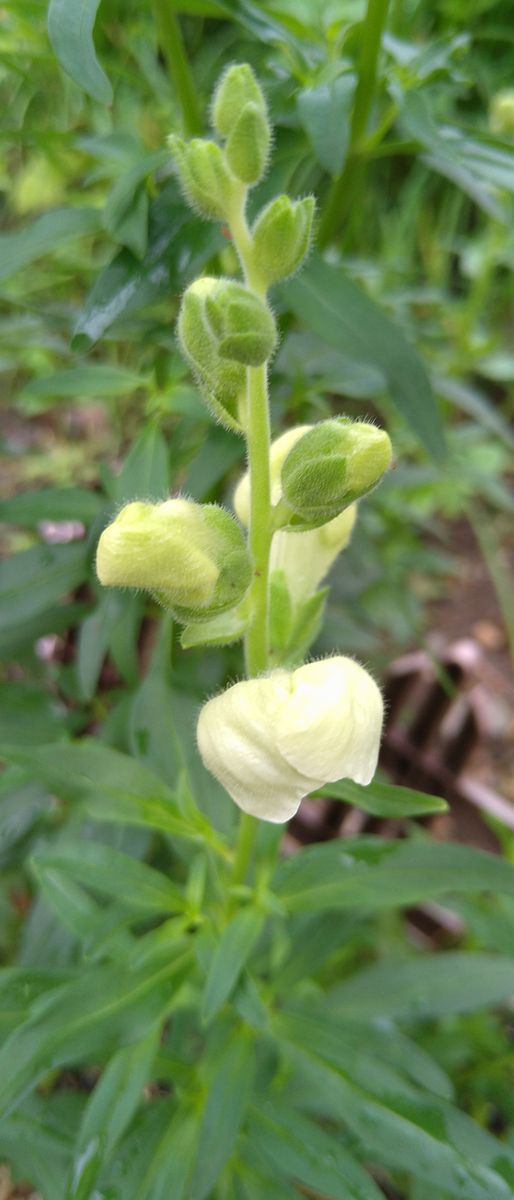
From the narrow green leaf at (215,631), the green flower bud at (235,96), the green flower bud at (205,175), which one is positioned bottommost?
the narrow green leaf at (215,631)

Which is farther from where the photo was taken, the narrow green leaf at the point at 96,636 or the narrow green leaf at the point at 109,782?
the narrow green leaf at the point at 96,636

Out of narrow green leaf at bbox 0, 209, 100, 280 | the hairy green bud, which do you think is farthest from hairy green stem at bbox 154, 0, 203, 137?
the hairy green bud

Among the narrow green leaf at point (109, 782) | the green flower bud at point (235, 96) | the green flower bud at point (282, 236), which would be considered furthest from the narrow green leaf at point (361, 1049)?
the green flower bud at point (235, 96)

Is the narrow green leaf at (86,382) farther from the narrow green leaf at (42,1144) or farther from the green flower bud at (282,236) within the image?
the narrow green leaf at (42,1144)

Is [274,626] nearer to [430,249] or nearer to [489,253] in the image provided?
[489,253]

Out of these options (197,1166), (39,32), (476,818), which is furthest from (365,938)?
(39,32)

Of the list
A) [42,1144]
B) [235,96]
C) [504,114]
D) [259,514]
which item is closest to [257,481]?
[259,514]

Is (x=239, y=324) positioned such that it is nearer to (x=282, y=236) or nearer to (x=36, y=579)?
(x=282, y=236)

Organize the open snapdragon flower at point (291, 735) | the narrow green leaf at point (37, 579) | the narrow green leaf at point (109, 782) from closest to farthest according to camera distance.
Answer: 1. the open snapdragon flower at point (291, 735)
2. the narrow green leaf at point (109, 782)
3. the narrow green leaf at point (37, 579)
